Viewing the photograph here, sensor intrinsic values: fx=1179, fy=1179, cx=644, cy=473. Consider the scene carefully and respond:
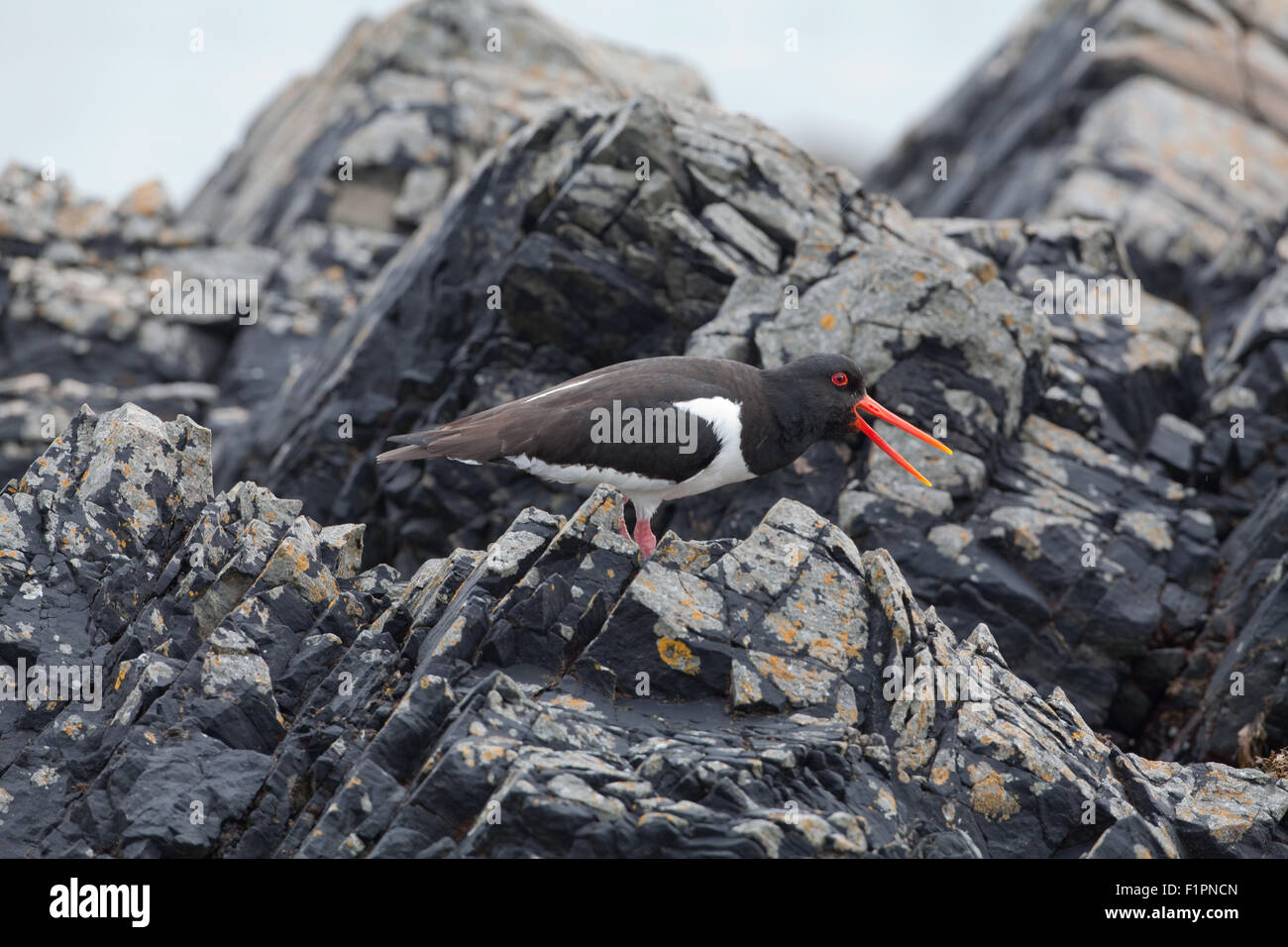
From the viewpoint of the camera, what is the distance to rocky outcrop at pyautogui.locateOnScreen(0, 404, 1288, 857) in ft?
24.4

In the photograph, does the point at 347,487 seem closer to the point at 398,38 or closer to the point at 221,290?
the point at 221,290

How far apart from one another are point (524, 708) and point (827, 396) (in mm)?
5188

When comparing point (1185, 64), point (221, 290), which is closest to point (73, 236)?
point (221, 290)

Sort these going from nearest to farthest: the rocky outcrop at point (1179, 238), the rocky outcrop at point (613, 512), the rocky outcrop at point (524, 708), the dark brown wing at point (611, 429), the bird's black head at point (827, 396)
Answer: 1. the rocky outcrop at point (524, 708)
2. the rocky outcrop at point (613, 512)
3. the dark brown wing at point (611, 429)
4. the bird's black head at point (827, 396)
5. the rocky outcrop at point (1179, 238)

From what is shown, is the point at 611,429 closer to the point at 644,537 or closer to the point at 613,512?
the point at 644,537

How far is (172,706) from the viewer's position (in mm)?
8453

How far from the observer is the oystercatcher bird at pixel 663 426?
11055mm

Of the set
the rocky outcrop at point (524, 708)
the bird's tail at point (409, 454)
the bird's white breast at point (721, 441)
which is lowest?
the rocky outcrop at point (524, 708)

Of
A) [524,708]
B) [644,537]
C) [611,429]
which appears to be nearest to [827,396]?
[611,429]

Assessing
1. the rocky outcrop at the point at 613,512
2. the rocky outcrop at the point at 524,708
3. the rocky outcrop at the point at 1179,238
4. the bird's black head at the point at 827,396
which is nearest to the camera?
the rocky outcrop at the point at 524,708

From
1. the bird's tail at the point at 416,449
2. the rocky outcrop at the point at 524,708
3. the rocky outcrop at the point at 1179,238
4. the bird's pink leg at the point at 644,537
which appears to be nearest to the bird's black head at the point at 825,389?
the bird's pink leg at the point at 644,537

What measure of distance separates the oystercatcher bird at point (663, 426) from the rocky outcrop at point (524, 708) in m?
1.40

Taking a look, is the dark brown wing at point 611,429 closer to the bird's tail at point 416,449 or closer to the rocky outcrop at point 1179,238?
the bird's tail at point 416,449
